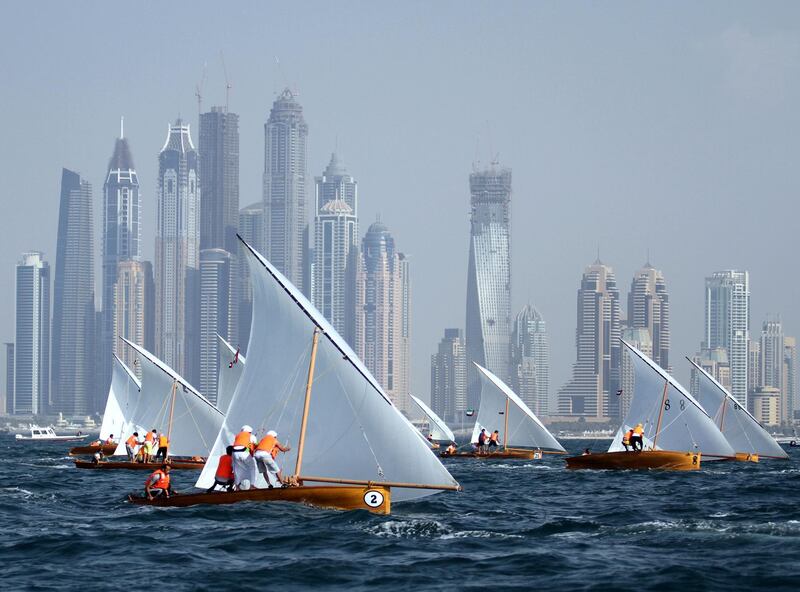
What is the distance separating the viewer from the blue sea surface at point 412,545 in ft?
93.9

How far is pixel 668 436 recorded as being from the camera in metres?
80.3

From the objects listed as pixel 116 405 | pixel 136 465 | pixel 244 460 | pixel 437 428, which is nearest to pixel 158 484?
pixel 244 460

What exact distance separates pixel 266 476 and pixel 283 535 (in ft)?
15.7

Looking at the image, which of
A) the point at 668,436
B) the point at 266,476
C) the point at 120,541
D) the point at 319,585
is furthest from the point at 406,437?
the point at 668,436

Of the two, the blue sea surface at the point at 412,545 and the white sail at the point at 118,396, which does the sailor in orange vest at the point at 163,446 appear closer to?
the blue sea surface at the point at 412,545

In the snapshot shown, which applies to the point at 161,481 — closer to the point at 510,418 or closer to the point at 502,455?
the point at 502,455

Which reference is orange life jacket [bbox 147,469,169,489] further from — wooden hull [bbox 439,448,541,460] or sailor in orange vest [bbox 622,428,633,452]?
wooden hull [bbox 439,448,541,460]

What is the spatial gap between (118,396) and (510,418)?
27041 mm

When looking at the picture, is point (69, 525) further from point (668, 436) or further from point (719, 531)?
point (668, 436)

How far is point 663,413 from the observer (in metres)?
79.2

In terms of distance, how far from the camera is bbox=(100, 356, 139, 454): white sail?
328 feet

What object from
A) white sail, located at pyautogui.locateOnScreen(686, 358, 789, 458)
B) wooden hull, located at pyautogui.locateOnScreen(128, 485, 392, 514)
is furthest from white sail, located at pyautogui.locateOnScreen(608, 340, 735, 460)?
wooden hull, located at pyautogui.locateOnScreen(128, 485, 392, 514)

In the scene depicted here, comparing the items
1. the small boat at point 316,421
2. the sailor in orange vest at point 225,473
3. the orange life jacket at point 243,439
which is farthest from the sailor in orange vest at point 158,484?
the orange life jacket at point 243,439

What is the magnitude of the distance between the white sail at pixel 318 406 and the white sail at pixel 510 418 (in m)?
56.2
